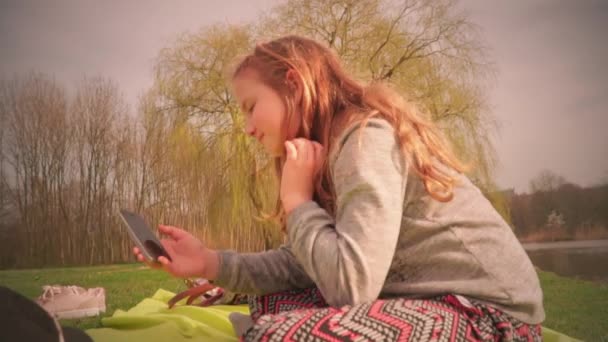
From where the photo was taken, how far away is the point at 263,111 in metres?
0.92

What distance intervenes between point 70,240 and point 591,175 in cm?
327

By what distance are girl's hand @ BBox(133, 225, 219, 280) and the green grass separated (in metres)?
0.96

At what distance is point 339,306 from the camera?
0.67 metres

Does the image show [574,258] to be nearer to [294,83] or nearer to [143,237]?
[294,83]

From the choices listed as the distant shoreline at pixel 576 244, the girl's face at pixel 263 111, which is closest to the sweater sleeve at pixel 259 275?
the girl's face at pixel 263 111

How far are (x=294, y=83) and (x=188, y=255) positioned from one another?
366 mm

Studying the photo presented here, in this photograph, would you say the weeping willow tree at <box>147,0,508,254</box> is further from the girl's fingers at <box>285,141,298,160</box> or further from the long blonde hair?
the girl's fingers at <box>285,141,298,160</box>

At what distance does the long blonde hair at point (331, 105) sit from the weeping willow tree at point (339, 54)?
279cm

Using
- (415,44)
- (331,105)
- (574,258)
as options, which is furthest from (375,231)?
(415,44)

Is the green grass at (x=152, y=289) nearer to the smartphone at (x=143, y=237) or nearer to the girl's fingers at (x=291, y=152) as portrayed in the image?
the smartphone at (x=143, y=237)

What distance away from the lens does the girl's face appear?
35.8 inches

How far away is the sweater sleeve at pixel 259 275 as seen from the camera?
0.97 meters

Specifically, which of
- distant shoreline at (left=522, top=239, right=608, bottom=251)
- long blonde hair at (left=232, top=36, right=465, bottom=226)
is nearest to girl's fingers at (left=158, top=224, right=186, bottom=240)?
long blonde hair at (left=232, top=36, right=465, bottom=226)

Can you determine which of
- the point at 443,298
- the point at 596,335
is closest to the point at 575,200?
the point at 596,335
